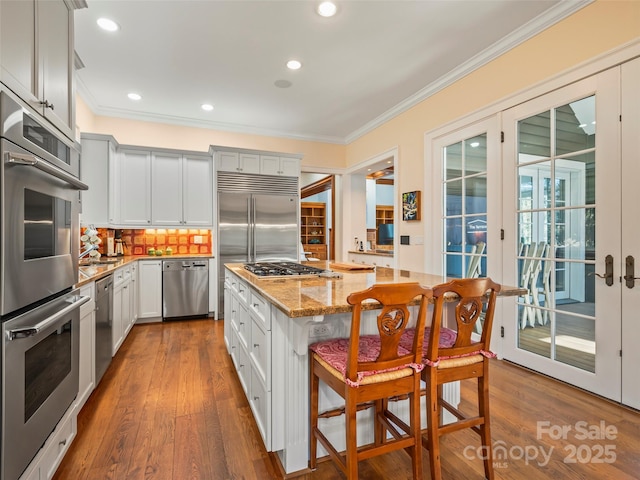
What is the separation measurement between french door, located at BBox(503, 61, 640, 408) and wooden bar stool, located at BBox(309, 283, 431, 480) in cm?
164

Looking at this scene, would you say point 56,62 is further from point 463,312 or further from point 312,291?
point 463,312

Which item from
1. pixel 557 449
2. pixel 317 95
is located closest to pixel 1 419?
pixel 557 449

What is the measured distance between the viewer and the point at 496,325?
3.27m

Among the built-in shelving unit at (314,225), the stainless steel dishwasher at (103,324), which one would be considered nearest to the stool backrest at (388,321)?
the stainless steel dishwasher at (103,324)

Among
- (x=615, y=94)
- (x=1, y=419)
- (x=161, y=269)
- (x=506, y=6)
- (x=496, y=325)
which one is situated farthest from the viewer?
(x=161, y=269)

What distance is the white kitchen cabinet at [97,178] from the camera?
4316 millimetres

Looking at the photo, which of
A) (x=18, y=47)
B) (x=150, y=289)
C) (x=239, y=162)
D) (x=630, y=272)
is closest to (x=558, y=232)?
(x=630, y=272)

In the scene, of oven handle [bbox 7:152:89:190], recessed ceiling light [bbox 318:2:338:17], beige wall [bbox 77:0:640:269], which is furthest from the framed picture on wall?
oven handle [bbox 7:152:89:190]

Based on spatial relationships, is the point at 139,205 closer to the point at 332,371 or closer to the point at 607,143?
the point at 332,371

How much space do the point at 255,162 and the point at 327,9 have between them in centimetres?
275

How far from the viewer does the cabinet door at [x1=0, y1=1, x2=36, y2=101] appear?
116 centimetres

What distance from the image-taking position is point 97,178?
14.4ft

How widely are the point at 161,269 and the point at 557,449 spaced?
462cm

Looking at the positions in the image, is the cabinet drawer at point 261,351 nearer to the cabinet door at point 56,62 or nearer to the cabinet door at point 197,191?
the cabinet door at point 56,62
